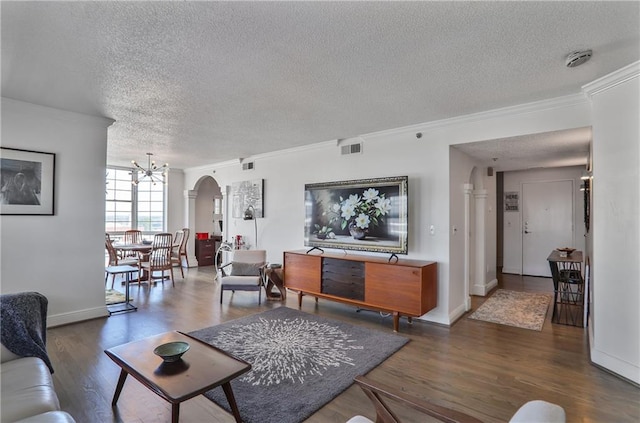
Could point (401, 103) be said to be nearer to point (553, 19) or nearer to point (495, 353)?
point (553, 19)

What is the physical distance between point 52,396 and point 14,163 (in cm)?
315

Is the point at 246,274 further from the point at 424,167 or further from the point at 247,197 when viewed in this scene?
the point at 424,167

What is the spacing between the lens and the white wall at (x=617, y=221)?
2656mm

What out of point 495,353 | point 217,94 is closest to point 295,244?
point 217,94

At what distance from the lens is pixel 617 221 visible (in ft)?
9.16

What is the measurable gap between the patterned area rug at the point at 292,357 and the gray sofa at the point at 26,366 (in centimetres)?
106

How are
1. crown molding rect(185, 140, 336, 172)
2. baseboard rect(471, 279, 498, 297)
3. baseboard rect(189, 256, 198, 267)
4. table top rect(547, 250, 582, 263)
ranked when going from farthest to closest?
baseboard rect(189, 256, 198, 267) → baseboard rect(471, 279, 498, 297) → crown molding rect(185, 140, 336, 172) → table top rect(547, 250, 582, 263)

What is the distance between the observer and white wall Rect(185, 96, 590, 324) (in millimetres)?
3537

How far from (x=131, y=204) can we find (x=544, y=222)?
9.90 metres

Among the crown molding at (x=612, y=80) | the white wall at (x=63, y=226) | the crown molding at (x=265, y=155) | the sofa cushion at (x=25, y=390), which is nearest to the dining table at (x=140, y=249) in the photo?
the white wall at (x=63, y=226)

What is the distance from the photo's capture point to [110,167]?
7.82 metres

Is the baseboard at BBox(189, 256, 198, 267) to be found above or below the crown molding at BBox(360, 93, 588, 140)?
below

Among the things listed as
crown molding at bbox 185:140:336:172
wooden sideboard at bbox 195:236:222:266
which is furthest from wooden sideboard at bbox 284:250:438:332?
wooden sideboard at bbox 195:236:222:266

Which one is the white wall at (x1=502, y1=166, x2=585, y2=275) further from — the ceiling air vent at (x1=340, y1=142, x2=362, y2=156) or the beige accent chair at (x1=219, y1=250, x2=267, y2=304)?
the beige accent chair at (x1=219, y1=250, x2=267, y2=304)
